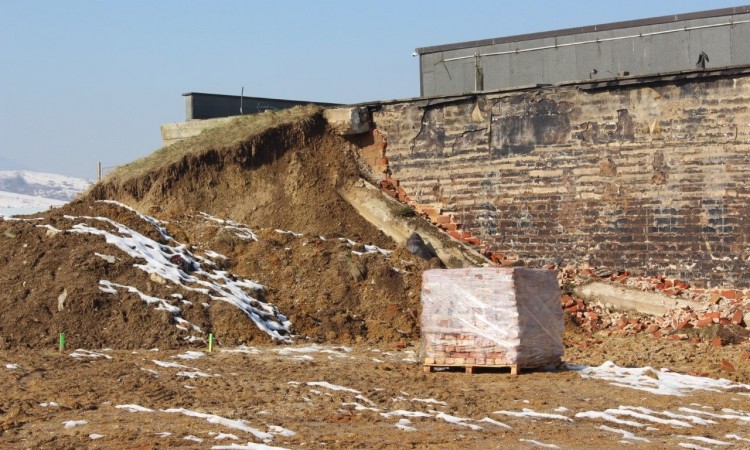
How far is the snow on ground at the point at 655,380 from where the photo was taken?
485 inches

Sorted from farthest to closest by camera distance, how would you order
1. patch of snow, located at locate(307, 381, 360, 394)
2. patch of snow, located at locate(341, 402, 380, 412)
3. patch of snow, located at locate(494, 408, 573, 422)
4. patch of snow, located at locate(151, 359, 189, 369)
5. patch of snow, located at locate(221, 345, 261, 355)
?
patch of snow, located at locate(221, 345, 261, 355) → patch of snow, located at locate(151, 359, 189, 369) → patch of snow, located at locate(307, 381, 360, 394) → patch of snow, located at locate(341, 402, 380, 412) → patch of snow, located at locate(494, 408, 573, 422)

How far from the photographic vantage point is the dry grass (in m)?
21.5

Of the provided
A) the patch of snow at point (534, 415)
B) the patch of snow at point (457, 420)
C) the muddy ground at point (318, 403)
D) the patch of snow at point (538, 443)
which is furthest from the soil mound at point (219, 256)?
the patch of snow at point (538, 443)

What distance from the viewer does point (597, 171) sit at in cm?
1859

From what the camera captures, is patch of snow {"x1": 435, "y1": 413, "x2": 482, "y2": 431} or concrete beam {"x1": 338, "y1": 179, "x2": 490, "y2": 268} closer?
patch of snow {"x1": 435, "y1": 413, "x2": 482, "y2": 431}

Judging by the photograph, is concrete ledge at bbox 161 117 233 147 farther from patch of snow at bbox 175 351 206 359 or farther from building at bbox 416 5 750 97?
patch of snow at bbox 175 351 206 359

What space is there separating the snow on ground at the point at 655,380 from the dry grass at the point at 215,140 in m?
9.89

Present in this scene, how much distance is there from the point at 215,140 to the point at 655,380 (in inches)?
455

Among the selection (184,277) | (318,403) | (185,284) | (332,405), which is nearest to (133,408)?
(318,403)

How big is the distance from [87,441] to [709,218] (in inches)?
459

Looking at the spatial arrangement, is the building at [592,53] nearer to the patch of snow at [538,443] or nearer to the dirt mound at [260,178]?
the dirt mound at [260,178]

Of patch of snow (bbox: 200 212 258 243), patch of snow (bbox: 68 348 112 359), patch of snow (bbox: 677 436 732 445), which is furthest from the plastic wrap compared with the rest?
patch of snow (bbox: 200 212 258 243)

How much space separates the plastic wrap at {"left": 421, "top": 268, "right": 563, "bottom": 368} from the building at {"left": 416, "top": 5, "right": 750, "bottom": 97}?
29.2 feet

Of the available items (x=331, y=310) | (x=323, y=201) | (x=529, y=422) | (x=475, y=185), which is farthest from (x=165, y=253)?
(x=529, y=422)
